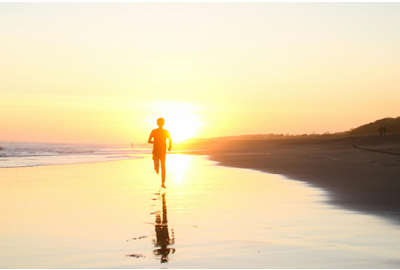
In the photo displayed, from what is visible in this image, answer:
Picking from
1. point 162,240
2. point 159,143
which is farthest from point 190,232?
point 159,143

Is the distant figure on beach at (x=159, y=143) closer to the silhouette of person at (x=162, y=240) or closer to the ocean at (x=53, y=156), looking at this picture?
the silhouette of person at (x=162, y=240)

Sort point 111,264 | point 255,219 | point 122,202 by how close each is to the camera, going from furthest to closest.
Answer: point 122,202 < point 255,219 < point 111,264

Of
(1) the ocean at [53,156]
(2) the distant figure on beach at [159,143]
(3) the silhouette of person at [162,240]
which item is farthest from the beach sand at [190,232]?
(1) the ocean at [53,156]

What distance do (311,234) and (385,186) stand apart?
21.1 ft

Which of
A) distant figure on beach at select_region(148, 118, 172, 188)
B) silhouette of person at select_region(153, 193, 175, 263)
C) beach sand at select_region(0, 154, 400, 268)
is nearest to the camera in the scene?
beach sand at select_region(0, 154, 400, 268)

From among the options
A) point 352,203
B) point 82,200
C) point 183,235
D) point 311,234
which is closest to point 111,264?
point 183,235

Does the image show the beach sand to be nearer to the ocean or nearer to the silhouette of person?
the silhouette of person

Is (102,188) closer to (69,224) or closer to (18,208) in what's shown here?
(18,208)

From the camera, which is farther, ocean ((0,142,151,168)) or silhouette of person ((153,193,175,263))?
ocean ((0,142,151,168))

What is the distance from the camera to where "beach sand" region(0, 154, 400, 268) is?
5.06 m

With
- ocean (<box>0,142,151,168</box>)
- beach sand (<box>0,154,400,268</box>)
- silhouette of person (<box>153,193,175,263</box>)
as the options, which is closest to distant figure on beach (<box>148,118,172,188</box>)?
beach sand (<box>0,154,400,268</box>)

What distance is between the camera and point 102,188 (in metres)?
12.4

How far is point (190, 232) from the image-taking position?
21.3ft

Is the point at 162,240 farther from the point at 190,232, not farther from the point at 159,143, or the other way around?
the point at 159,143
